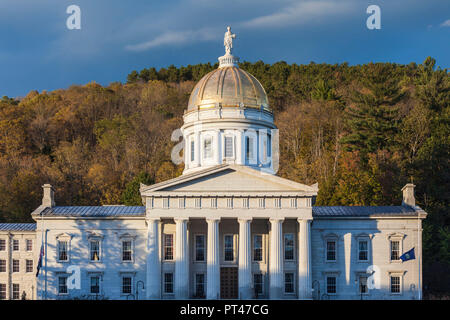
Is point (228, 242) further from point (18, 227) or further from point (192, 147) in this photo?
point (18, 227)

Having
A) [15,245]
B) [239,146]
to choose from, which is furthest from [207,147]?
[15,245]

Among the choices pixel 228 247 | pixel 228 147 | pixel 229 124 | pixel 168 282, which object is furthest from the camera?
pixel 228 147

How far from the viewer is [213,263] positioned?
54.4 m

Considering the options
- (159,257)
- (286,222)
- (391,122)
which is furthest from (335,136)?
(159,257)

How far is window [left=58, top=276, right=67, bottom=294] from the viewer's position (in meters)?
57.2

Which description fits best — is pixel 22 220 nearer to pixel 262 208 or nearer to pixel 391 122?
pixel 262 208

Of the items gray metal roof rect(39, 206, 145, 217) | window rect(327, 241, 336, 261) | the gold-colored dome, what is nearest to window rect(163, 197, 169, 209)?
gray metal roof rect(39, 206, 145, 217)

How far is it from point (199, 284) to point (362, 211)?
14.9 meters

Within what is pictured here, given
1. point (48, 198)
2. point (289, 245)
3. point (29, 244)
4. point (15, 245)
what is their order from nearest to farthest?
point (289, 245)
point (48, 198)
point (29, 244)
point (15, 245)

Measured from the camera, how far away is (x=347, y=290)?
5678cm

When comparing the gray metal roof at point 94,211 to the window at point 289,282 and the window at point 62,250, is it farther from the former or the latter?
the window at point 289,282

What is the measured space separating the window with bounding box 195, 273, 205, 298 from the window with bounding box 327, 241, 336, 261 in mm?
10381

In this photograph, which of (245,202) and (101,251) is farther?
(101,251)

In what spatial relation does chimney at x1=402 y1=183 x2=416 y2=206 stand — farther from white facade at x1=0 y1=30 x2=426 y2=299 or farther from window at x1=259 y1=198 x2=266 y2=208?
window at x1=259 y1=198 x2=266 y2=208
